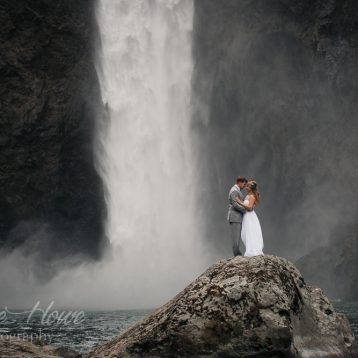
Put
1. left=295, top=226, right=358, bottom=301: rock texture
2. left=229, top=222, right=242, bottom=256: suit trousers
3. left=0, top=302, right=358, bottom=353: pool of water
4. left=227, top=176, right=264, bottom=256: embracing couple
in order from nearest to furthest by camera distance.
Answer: left=229, top=222, right=242, bottom=256: suit trousers < left=227, top=176, right=264, bottom=256: embracing couple < left=0, top=302, right=358, bottom=353: pool of water < left=295, top=226, right=358, bottom=301: rock texture

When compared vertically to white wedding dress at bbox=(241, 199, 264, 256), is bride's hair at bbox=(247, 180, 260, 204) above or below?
above

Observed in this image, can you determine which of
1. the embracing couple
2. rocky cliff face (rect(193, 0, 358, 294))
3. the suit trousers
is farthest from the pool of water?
rocky cliff face (rect(193, 0, 358, 294))

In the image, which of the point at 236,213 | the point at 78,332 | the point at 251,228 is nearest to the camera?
the point at 251,228

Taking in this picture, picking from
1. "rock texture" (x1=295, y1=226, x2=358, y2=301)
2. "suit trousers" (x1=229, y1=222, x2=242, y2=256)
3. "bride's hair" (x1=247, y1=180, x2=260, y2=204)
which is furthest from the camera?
"rock texture" (x1=295, y1=226, x2=358, y2=301)

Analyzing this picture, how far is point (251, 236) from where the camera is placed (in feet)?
40.9

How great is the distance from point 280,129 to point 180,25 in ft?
50.6

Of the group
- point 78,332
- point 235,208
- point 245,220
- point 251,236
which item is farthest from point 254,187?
point 78,332

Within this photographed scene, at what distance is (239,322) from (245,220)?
131 inches

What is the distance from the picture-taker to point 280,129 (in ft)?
170

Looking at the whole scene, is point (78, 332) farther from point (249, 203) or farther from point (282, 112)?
point (282, 112)

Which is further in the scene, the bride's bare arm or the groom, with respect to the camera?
the bride's bare arm

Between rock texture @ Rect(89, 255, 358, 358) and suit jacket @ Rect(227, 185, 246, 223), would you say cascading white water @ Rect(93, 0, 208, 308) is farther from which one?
rock texture @ Rect(89, 255, 358, 358)

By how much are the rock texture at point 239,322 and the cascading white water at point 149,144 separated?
116ft

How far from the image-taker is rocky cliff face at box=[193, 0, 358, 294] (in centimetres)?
4862
